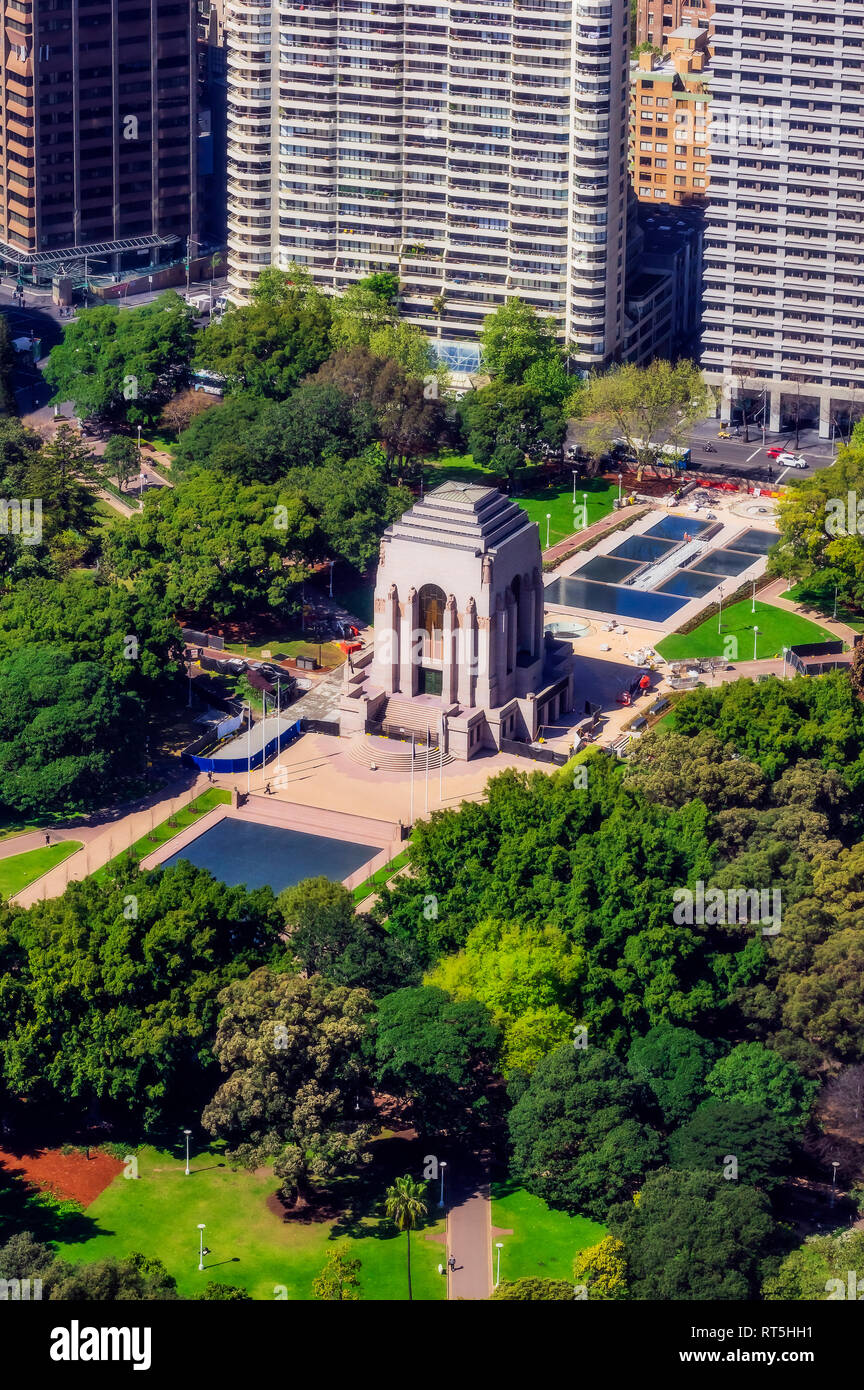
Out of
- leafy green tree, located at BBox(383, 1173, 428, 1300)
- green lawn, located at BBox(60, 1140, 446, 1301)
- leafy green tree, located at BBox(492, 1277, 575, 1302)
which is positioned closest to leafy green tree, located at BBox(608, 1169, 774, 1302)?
leafy green tree, located at BBox(492, 1277, 575, 1302)

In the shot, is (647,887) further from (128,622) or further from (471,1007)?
(128,622)

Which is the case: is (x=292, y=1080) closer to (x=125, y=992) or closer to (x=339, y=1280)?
(x=125, y=992)

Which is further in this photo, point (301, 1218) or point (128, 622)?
point (128, 622)

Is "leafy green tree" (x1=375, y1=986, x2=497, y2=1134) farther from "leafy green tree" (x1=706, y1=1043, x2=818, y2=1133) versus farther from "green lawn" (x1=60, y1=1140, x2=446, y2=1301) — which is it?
"leafy green tree" (x1=706, y1=1043, x2=818, y2=1133)

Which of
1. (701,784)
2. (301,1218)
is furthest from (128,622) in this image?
(301,1218)

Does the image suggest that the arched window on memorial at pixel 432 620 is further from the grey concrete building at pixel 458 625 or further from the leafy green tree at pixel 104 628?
the leafy green tree at pixel 104 628

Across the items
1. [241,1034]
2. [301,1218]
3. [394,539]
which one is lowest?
[301,1218]

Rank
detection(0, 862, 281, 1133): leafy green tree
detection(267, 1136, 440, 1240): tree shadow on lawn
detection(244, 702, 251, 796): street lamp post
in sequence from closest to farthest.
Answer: detection(267, 1136, 440, 1240): tree shadow on lawn < detection(0, 862, 281, 1133): leafy green tree < detection(244, 702, 251, 796): street lamp post

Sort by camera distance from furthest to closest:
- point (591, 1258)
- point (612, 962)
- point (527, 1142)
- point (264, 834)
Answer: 1. point (264, 834)
2. point (612, 962)
3. point (527, 1142)
4. point (591, 1258)
